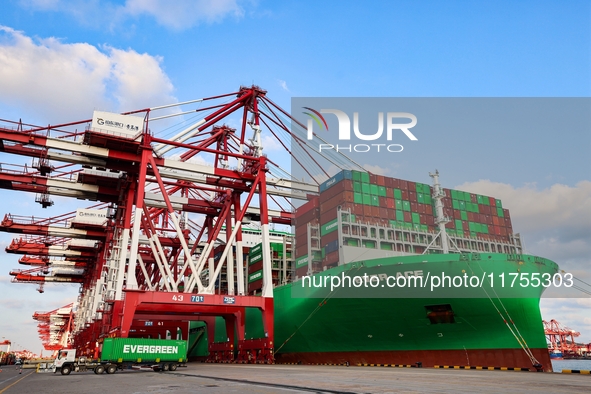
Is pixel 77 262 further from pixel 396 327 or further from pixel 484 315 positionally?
pixel 484 315

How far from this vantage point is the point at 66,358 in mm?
24891

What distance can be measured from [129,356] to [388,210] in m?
18.3

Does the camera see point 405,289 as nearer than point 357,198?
Yes

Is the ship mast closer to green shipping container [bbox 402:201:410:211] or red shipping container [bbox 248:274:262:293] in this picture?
green shipping container [bbox 402:201:410:211]

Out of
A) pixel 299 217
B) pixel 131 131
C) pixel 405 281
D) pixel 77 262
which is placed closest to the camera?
pixel 405 281

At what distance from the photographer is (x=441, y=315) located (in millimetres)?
23562

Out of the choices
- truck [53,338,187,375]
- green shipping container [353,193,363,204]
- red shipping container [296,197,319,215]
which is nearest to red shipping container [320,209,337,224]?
green shipping container [353,193,363,204]

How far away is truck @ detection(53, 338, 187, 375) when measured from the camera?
23359mm

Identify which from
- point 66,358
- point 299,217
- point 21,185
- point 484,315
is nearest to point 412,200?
point 299,217

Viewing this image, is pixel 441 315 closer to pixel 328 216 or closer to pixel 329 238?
pixel 329 238

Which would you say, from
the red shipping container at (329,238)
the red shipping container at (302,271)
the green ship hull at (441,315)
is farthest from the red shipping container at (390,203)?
the red shipping container at (302,271)

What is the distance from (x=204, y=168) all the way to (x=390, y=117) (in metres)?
14.2

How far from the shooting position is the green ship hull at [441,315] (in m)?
22.5

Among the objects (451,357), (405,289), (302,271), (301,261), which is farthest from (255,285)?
(451,357)
